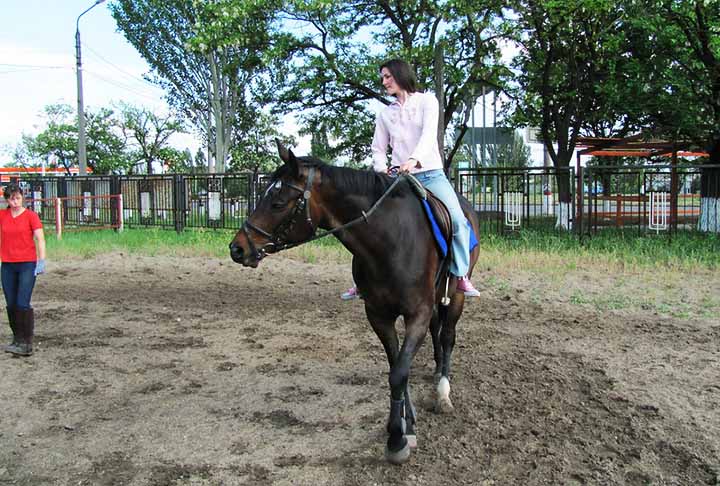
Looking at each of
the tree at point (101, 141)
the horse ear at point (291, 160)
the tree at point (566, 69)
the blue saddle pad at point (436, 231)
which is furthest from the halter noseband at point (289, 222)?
the tree at point (101, 141)

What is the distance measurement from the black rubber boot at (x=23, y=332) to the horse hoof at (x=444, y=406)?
4781 mm

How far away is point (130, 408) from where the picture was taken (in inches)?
208

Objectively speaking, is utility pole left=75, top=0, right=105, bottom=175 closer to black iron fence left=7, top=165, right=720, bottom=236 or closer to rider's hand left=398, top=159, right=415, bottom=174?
black iron fence left=7, top=165, right=720, bottom=236

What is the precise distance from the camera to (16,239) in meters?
6.94

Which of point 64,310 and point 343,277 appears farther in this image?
point 343,277

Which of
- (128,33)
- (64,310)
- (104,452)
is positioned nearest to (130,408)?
(104,452)

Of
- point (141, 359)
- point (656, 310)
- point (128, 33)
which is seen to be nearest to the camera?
point (141, 359)

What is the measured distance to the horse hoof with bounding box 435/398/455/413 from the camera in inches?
198

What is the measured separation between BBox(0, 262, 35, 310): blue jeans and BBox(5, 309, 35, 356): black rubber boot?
0.08 meters

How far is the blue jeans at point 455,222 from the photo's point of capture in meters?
4.82

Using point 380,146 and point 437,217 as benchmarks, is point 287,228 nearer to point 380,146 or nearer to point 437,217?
point 437,217

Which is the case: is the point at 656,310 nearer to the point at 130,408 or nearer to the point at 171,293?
the point at 130,408

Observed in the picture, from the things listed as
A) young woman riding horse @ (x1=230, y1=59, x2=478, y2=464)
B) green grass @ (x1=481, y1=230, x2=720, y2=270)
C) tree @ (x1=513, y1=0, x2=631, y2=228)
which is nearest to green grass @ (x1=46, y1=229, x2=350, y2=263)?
green grass @ (x1=481, y1=230, x2=720, y2=270)

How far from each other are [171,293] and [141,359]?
416 centimetres
